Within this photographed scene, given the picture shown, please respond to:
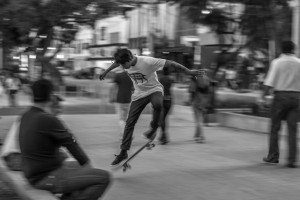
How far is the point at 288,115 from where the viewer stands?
25.9 feet

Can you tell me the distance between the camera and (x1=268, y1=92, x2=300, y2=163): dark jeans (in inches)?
306

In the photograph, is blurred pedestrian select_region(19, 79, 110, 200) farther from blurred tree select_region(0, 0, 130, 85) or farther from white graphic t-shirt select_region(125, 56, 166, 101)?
blurred tree select_region(0, 0, 130, 85)

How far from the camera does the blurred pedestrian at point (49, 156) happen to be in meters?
4.19

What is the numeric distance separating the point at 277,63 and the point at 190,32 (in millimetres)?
33303

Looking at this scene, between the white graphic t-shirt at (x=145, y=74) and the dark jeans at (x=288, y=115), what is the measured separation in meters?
1.90

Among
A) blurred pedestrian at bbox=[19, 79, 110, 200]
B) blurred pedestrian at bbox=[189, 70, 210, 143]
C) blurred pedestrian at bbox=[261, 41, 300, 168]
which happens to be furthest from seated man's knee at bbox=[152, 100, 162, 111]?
blurred pedestrian at bbox=[189, 70, 210, 143]

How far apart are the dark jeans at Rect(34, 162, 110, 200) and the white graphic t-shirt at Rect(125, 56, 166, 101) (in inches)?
124

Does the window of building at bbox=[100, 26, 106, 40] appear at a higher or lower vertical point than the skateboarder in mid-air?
higher

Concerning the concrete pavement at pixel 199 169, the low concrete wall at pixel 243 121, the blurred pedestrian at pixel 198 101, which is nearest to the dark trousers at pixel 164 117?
the concrete pavement at pixel 199 169

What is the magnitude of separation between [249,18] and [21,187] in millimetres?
10887

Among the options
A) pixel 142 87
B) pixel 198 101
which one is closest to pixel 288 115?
pixel 142 87

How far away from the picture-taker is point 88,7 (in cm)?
1393

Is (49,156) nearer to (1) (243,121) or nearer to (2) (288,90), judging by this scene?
(2) (288,90)

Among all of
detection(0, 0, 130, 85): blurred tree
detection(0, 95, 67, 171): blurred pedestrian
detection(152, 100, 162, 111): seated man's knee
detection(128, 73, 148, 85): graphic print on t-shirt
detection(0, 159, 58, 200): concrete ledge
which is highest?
detection(0, 0, 130, 85): blurred tree
